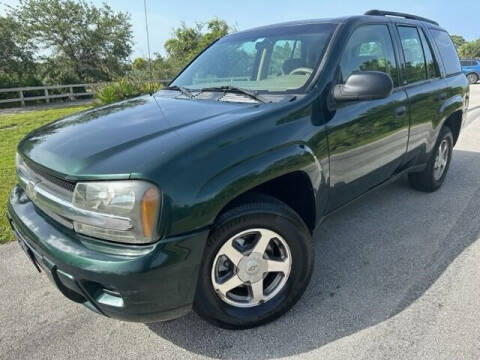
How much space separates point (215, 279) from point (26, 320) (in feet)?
4.46

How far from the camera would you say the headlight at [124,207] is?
172cm

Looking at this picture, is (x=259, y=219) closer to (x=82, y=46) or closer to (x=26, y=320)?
(x=26, y=320)

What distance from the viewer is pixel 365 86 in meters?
2.43

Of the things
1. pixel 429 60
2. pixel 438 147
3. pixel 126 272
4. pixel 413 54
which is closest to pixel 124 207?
pixel 126 272

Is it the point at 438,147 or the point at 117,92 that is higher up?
the point at 117,92

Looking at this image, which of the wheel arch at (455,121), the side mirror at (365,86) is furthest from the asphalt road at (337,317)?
the wheel arch at (455,121)

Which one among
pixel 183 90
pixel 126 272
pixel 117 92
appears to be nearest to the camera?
pixel 126 272

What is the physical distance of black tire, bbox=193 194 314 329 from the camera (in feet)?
6.59

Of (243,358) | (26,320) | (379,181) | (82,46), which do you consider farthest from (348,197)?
(82,46)

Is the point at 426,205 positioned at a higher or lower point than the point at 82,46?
lower

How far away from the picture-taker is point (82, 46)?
1056 inches

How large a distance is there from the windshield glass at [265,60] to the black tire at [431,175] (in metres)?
2.11

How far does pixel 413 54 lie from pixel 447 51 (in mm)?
1095

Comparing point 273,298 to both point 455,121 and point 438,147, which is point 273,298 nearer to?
point 438,147
